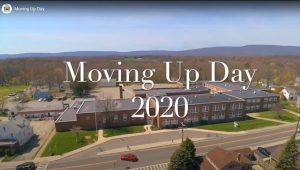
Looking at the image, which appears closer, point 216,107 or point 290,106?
point 216,107

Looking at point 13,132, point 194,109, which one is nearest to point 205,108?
point 194,109

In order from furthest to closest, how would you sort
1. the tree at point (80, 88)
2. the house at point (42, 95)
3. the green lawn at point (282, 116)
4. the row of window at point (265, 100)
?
1. the tree at point (80, 88)
2. the house at point (42, 95)
3. the row of window at point (265, 100)
4. the green lawn at point (282, 116)

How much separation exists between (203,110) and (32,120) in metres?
19.6

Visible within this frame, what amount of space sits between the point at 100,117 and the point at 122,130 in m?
2.77

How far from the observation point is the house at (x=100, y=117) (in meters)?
24.1

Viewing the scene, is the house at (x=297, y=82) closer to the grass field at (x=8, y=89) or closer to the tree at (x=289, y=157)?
the tree at (x=289, y=157)

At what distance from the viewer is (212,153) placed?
15.8 meters

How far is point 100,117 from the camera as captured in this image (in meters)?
24.8

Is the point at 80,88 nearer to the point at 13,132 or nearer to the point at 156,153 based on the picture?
the point at 13,132

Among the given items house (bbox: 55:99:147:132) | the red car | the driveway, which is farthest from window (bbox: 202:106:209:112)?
the driveway

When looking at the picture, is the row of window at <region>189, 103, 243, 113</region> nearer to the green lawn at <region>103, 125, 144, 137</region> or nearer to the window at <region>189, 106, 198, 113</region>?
the window at <region>189, 106, 198, 113</region>

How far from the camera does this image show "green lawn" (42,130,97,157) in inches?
748

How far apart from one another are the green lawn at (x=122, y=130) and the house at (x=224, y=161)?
9.48 m

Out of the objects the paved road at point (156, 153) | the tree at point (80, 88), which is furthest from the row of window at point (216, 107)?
the tree at point (80, 88)
